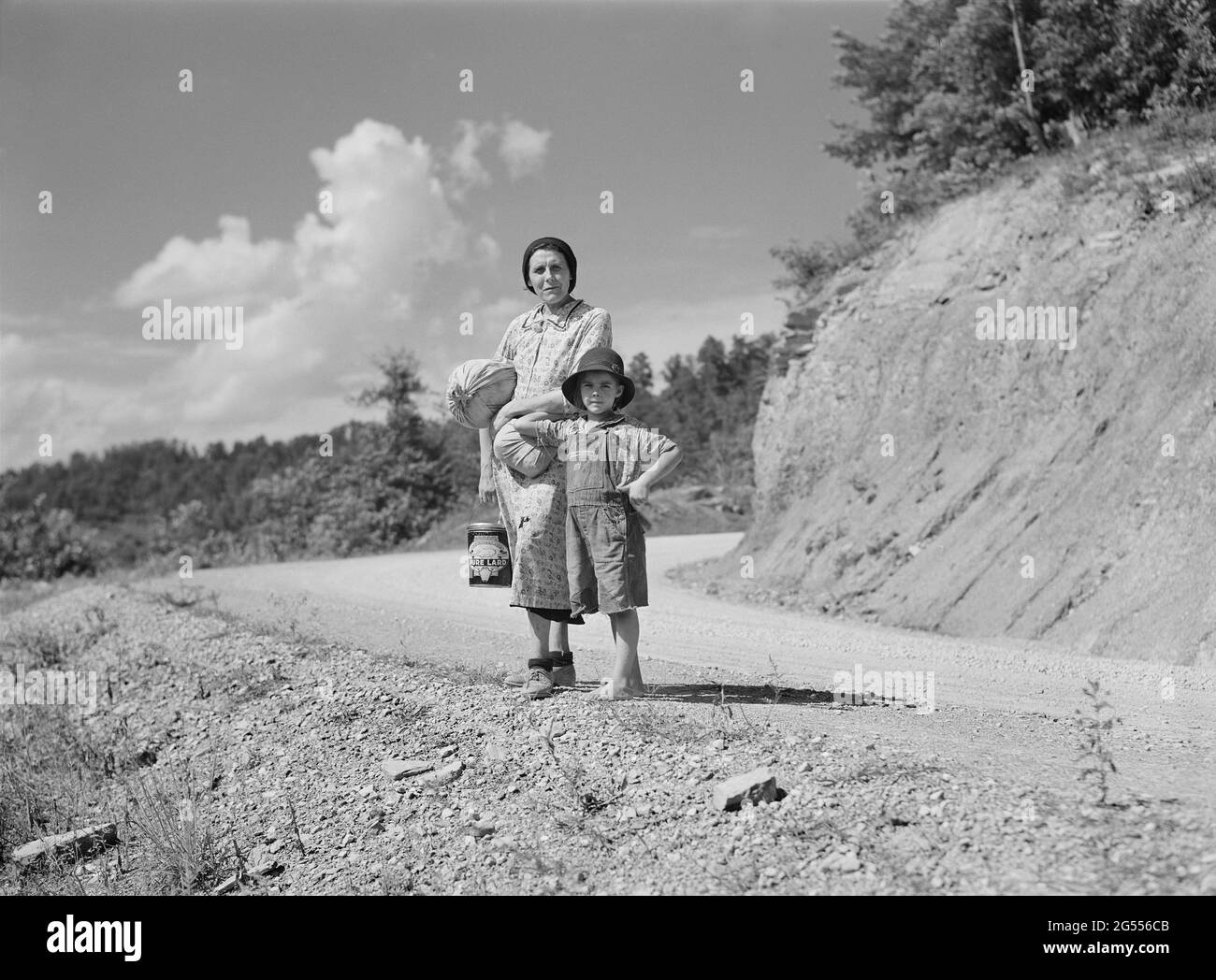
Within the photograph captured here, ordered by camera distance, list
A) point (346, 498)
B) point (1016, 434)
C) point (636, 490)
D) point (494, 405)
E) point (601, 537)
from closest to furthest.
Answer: point (636, 490) → point (601, 537) → point (494, 405) → point (1016, 434) → point (346, 498)

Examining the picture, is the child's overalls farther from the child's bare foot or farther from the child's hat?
the child's bare foot

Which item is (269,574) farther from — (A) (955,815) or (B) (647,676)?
(A) (955,815)

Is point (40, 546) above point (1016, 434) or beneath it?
beneath

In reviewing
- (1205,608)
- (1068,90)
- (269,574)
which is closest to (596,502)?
(1205,608)

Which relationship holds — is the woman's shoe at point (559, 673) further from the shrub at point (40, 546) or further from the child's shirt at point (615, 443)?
the shrub at point (40, 546)

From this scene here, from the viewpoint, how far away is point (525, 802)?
4.43 meters

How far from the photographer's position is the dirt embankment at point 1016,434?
31.3 feet

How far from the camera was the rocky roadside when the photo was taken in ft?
11.0

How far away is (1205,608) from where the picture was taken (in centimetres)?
822

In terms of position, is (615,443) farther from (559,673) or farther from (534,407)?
(559,673)

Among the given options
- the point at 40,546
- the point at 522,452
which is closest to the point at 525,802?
the point at 522,452

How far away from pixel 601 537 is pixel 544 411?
2.58 ft

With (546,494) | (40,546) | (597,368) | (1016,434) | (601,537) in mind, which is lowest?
(40,546)

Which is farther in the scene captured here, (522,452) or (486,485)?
(486,485)
